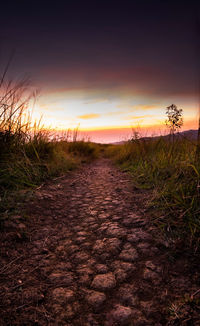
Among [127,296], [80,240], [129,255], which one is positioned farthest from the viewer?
[80,240]

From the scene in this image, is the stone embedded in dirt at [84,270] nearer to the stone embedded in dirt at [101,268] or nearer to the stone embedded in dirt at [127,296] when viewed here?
the stone embedded in dirt at [101,268]

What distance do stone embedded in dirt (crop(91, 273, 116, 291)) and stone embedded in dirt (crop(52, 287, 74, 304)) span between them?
0.14 meters

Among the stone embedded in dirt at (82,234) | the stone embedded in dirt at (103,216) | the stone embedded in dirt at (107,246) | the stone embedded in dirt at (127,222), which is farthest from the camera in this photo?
the stone embedded in dirt at (103,216)

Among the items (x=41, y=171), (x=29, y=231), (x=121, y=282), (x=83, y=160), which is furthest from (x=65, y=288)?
(x=83, y=160)

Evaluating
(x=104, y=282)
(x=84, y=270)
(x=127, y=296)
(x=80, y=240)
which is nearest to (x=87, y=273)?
(x=84, y=270)

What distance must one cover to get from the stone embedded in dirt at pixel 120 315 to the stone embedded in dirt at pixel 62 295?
229mm

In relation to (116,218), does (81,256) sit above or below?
below

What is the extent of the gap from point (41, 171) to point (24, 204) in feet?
4.54

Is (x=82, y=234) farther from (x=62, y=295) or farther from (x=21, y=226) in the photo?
(x=62, y=295)

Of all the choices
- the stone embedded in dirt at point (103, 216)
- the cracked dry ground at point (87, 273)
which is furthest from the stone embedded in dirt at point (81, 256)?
the stone embedded in dirt at point (103, 216)

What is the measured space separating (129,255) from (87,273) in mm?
316

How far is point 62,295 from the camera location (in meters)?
1.06

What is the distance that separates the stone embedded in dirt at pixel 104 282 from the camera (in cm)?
112

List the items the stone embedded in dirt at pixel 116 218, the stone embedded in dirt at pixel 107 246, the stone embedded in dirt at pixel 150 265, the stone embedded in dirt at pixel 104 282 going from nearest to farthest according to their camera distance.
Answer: the stone embedded in dirt at pixel 104 282 < the stone embedded in dirt at pixel 150 265 < the stone embedded in dirt at pixel 107 246 < the stone embedded in dirt at pixel 116 218
